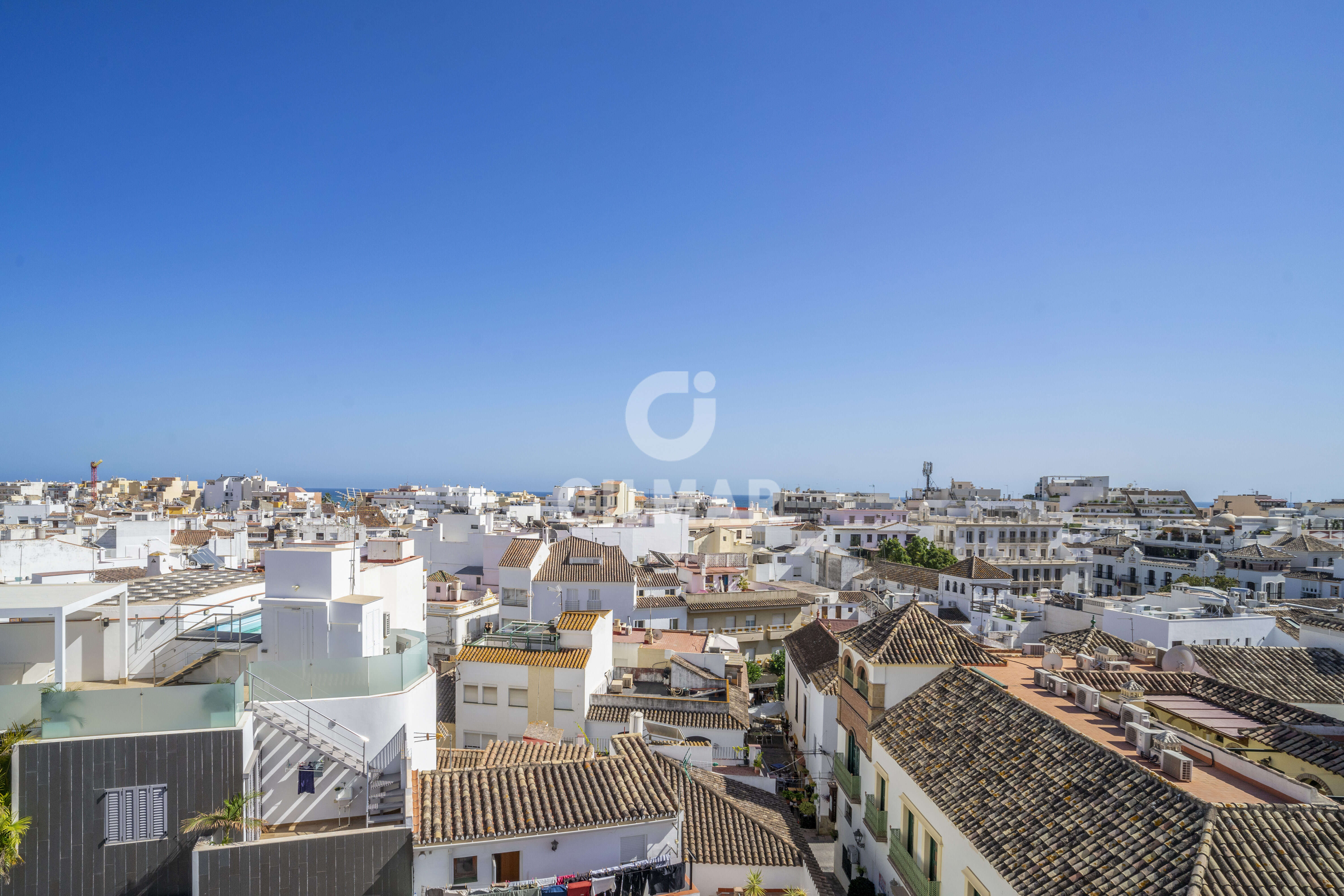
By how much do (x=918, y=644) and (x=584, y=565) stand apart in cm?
2398

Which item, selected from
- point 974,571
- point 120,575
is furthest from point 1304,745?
point 974,571

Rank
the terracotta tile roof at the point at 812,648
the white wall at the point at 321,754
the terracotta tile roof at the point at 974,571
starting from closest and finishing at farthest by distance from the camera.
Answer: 1. the white wall at the point at 321,754
2. the terracotta tile roof at the point at 812,648
3. the terracotta tile roof at the point at 974,571

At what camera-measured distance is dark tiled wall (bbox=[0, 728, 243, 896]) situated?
9953 millimetres

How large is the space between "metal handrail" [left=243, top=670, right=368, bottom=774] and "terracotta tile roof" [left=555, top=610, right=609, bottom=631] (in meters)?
12.2

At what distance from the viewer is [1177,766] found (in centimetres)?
980

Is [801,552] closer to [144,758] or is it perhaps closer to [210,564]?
[210,564]

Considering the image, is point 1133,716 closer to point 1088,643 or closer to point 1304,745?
point 1304,745

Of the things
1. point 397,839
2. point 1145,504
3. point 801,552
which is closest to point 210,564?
point 397,839

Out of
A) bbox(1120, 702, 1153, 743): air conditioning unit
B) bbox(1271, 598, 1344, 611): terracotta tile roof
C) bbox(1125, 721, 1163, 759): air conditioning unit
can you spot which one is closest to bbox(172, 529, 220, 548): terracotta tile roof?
bbox(1120, 702, 1153, 743): air conditioning unit

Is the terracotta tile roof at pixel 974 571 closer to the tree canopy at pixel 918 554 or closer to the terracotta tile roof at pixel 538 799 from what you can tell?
the tree canopy at pixel 918 554

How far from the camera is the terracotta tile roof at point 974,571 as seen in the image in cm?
4544

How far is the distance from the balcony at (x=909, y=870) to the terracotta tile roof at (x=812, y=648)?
1001cm

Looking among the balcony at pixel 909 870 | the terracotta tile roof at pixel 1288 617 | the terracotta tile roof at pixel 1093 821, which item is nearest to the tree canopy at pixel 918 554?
the terracotta tile roof at pixel 1288 617

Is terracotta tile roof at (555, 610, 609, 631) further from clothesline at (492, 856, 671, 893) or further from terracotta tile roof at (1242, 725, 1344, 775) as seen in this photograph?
terracotta tile roof at (1242, 725, 1344, 775)
